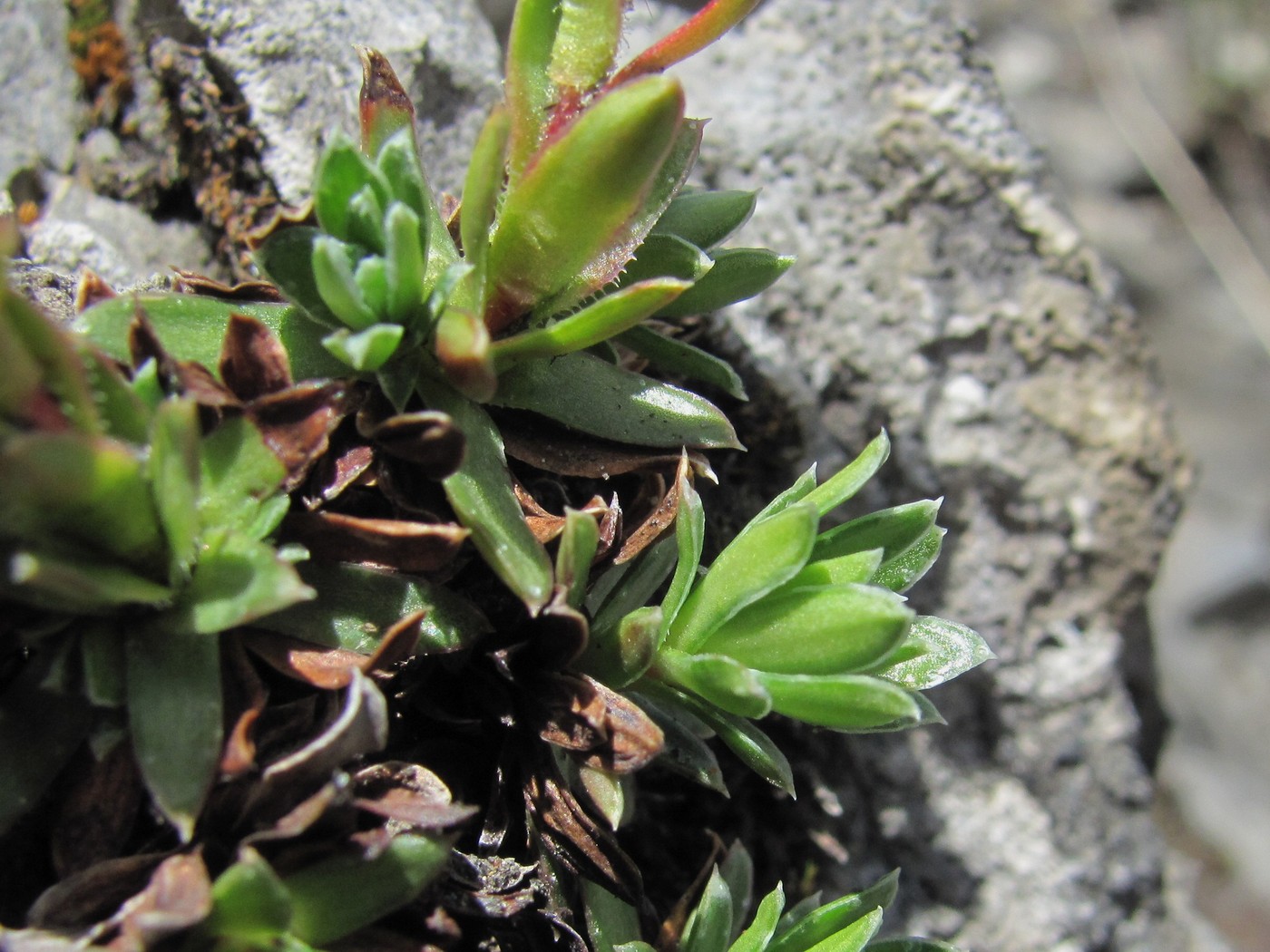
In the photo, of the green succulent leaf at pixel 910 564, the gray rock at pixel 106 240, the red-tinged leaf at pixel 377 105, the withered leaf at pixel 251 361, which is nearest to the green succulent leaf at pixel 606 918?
the green succulent leaf at pixel 910 564

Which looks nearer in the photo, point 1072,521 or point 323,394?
point 323,394

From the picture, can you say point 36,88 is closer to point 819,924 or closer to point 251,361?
point 251,361

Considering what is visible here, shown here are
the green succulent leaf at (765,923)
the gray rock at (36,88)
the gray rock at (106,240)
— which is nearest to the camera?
the green succulent leaf at (765,923)

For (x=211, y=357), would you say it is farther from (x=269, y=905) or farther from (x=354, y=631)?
(x=269, y=905)

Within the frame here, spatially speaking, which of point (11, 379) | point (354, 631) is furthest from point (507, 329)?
point (11, 379)

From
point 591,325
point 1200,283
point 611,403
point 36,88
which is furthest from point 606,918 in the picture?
point 1200,283

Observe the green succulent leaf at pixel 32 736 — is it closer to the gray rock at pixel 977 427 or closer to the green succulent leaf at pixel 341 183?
the green succulent leaf at pixel 341 183
